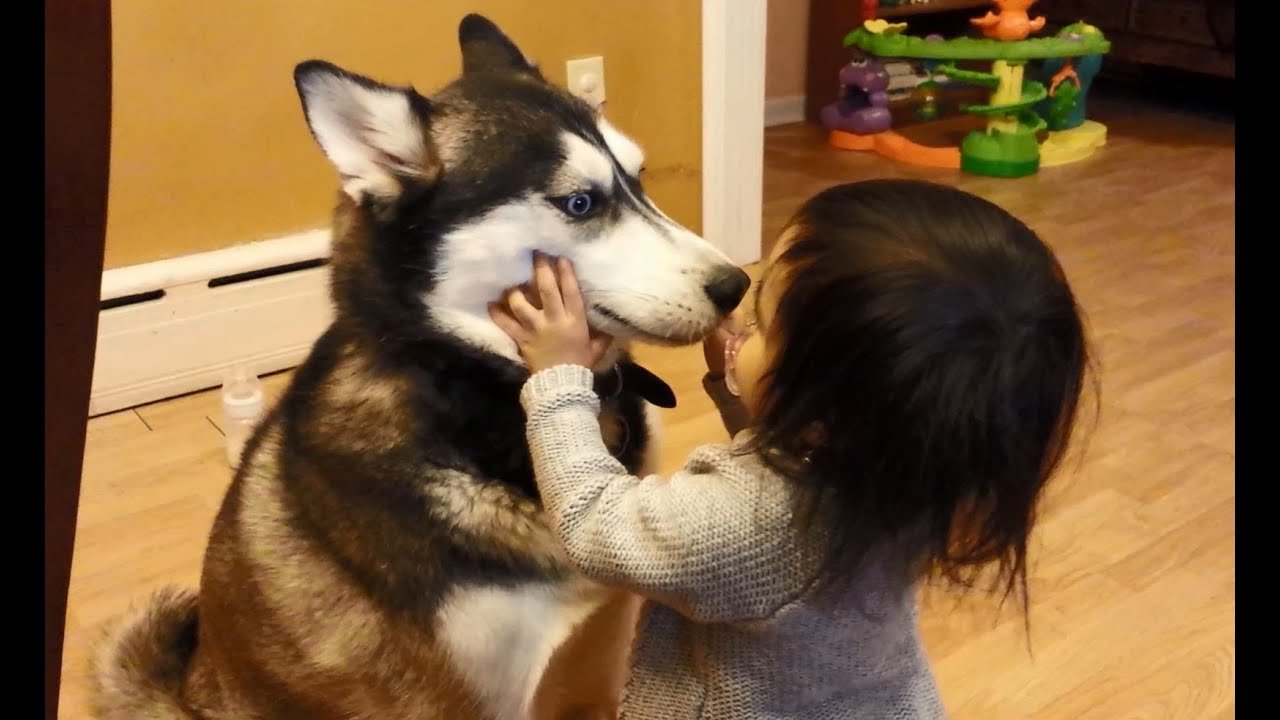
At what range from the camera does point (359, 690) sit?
38.6 inches

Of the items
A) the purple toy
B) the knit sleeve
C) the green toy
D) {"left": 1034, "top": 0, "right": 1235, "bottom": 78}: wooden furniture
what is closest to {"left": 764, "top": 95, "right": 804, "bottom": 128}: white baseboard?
the purple toy

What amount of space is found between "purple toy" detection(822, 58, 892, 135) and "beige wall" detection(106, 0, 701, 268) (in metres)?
1.86

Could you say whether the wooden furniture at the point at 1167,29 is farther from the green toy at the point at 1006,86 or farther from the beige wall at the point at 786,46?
the beige wall at the point at 786,46

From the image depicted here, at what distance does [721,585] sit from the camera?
82 cm

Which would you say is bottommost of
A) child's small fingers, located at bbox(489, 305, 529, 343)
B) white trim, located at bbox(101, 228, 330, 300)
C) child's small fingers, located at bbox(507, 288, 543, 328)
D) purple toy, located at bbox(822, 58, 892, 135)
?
purple toy, located at bbox(822, 58, 892, 135)

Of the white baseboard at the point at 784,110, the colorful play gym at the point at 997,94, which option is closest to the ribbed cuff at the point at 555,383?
the colorful play gym at the point at 997,94

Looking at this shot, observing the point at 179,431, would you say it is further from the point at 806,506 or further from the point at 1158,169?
the point at 1158,169

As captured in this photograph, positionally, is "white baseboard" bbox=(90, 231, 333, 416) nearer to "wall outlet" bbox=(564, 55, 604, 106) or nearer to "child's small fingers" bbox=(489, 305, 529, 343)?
"wall outlet" bbox=(564, 55, 604, 106)

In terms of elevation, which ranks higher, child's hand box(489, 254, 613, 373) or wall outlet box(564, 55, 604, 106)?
child's hand box(489, 254, 613, 373)

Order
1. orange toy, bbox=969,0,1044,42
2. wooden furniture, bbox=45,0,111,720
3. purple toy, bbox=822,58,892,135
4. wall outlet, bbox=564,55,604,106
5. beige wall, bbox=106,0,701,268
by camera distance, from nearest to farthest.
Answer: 1. wooden furniture, bbox=45,0,111,720
2. beige wall, bbox=106,0,701,268
3. wall outlet, bbox=564,55,604,106
4. orange toy, bbox=969,0,1044,42
5. purple toy, bbox=822,58,892,135

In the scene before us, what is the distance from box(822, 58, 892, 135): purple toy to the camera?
391 cm

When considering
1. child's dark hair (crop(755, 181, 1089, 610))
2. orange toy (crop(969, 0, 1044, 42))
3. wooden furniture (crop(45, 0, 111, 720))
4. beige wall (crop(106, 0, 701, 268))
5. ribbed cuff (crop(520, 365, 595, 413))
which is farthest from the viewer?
orange toy (crop(969, 0, 1044, 42))

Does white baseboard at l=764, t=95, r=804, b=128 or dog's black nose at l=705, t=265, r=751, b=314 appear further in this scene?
white baseboard at l=764, t=95, r=804, b=128

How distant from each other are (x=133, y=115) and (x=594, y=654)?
4.63 feet
